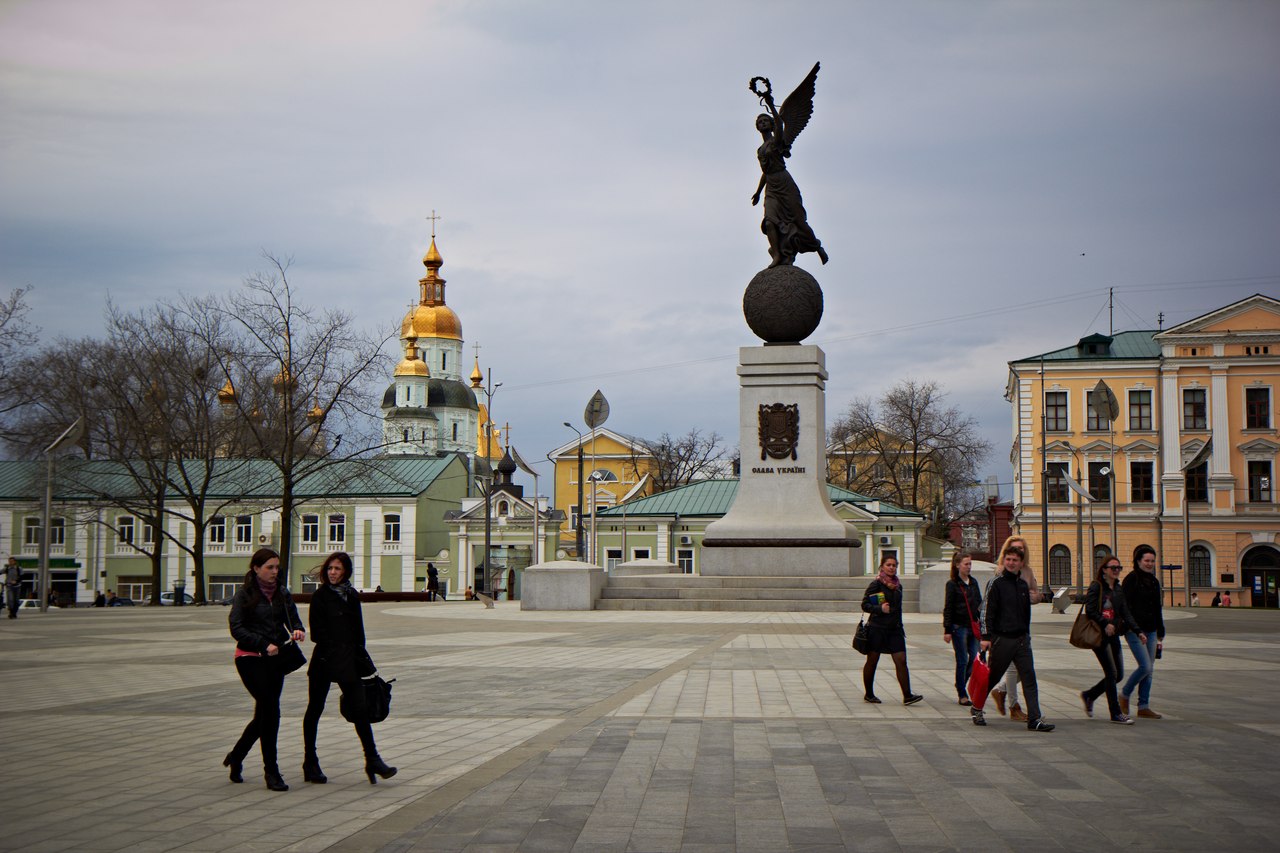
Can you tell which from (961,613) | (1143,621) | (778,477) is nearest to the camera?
(1143,621)

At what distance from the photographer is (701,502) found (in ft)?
220

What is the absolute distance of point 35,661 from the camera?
17609mm

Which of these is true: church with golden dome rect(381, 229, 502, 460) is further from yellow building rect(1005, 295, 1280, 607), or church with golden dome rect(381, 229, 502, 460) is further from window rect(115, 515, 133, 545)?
yellow building rect(1005, 295, 1280, 607)

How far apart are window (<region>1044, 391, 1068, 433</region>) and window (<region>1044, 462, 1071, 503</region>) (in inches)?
73.4

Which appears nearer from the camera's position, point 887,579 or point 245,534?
point 887,579

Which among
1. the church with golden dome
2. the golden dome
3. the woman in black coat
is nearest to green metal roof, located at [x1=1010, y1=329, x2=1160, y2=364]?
the woman in black coat

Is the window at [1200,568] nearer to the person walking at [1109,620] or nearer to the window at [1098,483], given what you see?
the window at [1098,483]

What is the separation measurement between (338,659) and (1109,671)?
6.51m

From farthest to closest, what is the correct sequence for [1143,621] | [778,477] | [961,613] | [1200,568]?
[1200,568] → [778,477] → [961,613] → [1143,621]

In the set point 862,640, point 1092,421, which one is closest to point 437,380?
point 1092,421

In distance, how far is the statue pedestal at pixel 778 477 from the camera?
3030 cm

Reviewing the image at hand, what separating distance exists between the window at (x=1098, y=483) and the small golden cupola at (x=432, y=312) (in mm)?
79956

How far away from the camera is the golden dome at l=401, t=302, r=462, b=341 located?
424 ft

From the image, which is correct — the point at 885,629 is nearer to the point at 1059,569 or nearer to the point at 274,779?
the point at 274,779
